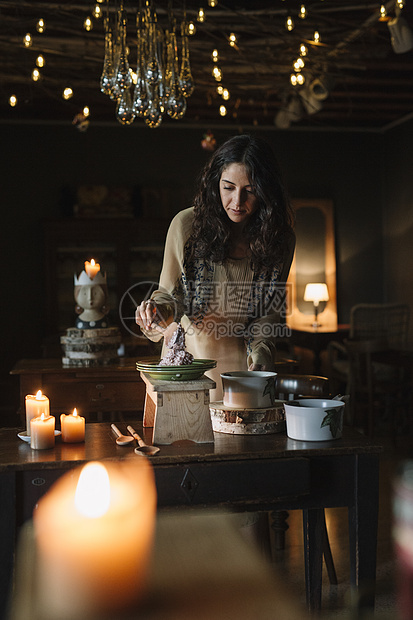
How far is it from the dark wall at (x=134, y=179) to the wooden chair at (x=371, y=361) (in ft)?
3.00

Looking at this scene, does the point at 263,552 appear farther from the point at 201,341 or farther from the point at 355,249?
the point at 355,249

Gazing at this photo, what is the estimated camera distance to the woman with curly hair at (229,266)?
209 centimetres

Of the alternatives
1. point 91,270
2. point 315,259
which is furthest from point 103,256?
point 91,270

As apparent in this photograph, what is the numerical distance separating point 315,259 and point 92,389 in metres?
4.58

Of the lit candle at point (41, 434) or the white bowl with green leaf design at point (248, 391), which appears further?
the white bowl with green leaf design at point (248, 391)

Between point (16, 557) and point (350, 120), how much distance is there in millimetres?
6914

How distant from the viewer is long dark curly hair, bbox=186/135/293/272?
2.05 metres

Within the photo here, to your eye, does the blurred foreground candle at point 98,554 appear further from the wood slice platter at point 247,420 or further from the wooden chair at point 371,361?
the wooden chair at point 371,361

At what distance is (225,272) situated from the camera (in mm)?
2227

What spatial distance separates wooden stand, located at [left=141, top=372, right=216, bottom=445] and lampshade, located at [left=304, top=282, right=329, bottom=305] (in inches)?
223

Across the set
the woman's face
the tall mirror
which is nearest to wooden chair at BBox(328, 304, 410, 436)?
the tall mirror

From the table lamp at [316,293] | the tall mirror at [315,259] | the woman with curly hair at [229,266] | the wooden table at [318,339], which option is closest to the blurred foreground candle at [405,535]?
the woman with curly hair at [229,266]

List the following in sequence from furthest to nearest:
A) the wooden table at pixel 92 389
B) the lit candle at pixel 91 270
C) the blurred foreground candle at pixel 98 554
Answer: the lit candle at pixel 91 270 < the wooden table at pixel 92 389 < the blurred foreground candle at pixel 98 554

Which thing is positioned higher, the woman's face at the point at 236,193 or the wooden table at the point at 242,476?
the woman's face at the point at 236,193
